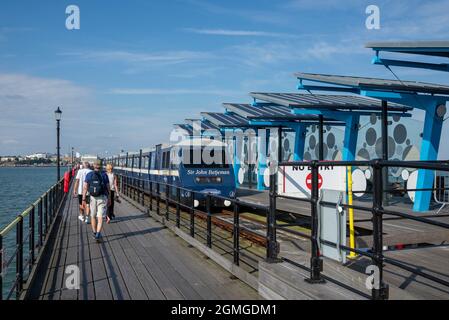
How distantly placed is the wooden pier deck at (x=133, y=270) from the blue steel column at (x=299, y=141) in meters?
16.1

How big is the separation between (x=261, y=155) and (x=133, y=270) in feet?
73.5

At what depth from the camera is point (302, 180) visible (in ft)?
20.0

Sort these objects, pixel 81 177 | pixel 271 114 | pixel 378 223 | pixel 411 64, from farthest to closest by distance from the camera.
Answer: pixel 271 114, pixel 81 177, pixel 411 64, pixel 378 223

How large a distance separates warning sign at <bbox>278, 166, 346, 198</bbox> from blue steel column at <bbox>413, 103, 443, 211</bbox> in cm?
947

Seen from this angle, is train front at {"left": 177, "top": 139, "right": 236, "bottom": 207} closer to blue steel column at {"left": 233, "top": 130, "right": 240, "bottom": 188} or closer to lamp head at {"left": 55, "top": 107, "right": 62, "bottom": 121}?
lamp head at {"left": 55, "top": 107, "right": 62, "bottom": 121}

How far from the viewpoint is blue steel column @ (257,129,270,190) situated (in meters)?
28.7

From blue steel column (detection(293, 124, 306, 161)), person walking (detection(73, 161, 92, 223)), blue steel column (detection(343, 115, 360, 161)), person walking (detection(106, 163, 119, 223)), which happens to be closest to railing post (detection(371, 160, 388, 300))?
person walking (detection(106, 163, 119, 223))

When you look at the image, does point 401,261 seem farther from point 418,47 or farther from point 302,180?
point 418,47

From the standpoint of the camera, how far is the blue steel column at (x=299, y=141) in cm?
2606

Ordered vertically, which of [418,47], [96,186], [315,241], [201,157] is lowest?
[315,241]

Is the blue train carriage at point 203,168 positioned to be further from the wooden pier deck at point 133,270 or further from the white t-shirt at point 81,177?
the wooden pier deck at point 133,270

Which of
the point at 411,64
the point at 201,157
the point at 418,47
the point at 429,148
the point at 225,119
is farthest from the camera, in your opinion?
the point at 225,119

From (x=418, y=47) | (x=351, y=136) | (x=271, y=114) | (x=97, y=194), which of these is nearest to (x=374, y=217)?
(x=97, y=194)
